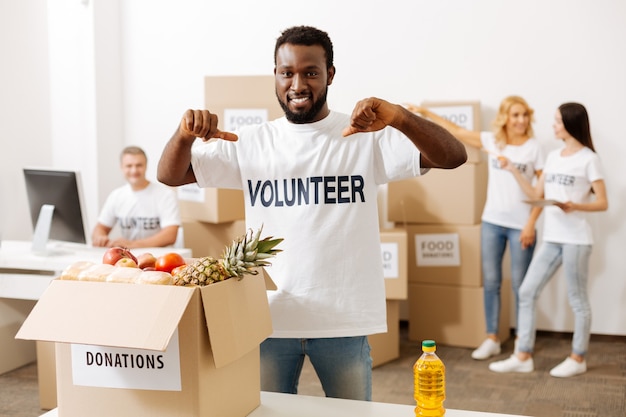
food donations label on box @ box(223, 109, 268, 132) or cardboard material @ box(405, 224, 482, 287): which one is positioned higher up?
food donations label on box @ box(223, 109, 268, 132)

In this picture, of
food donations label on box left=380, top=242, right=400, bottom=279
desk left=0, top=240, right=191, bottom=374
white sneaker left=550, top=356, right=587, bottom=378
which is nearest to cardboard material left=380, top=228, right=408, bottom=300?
food donations label on box left=380, top=242, right=400, bottom=279

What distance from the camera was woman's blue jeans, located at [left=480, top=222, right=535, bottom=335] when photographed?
4508mm

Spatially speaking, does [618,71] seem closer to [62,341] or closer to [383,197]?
[383,197]

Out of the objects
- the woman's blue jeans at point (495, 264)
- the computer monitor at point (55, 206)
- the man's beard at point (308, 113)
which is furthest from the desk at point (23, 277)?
the man's beard at point (308, 113)

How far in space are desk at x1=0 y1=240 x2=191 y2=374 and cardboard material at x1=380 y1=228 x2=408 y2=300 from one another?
1.16m

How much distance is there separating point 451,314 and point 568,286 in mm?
879

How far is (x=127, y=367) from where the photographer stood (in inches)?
Result: 57.5

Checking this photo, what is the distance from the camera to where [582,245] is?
4.00m

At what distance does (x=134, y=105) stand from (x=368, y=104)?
173 inches

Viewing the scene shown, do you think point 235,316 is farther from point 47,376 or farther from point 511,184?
point 511,184

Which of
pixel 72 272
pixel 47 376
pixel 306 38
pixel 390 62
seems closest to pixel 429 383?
pixel 72 272

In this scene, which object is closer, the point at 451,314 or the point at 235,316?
the point at 235,316

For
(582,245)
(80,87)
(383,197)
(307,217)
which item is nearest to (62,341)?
(307,217)

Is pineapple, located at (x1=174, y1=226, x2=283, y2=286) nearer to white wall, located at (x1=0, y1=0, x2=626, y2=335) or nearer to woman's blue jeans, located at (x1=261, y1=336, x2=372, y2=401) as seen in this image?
woman's blue jeans, located at (x1=261, y1=336, x2=372, y2=401)
